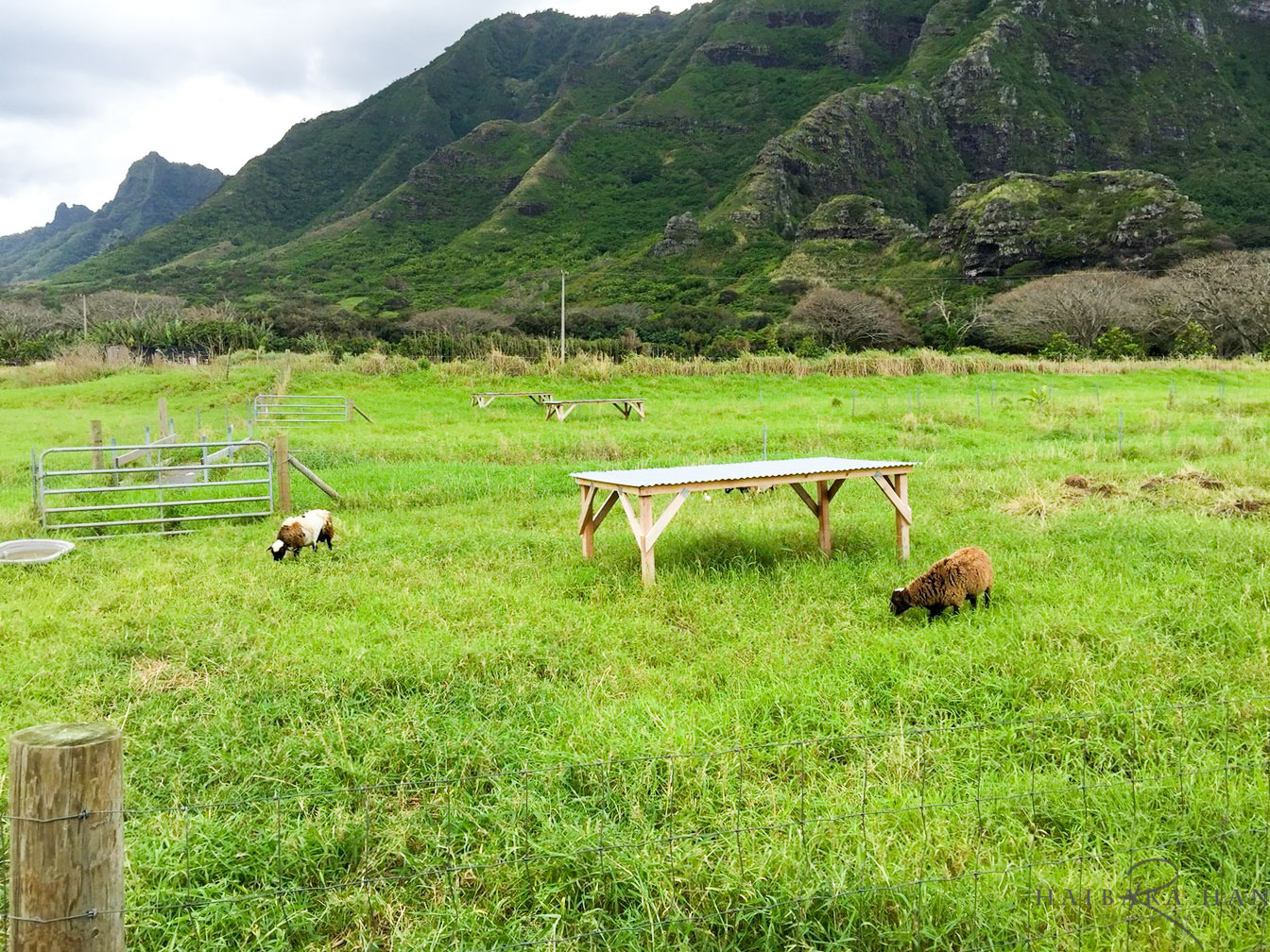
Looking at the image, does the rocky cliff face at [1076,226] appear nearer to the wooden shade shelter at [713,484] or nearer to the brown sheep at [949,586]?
the wooden shade shelter at [713,484]

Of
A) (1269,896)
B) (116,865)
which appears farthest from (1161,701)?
(116,865)

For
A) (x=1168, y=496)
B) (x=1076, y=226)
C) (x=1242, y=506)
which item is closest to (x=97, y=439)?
(x=1168, y=496)

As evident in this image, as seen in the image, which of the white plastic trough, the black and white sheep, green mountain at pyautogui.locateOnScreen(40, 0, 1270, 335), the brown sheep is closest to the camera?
the brown sheep

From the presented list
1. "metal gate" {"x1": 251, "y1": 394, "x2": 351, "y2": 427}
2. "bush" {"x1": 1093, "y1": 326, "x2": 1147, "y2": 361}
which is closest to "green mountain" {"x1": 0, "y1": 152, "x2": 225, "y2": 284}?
"metal gate" {"x1": 251, "y1": 394, "x2": 351, "y2": 427}

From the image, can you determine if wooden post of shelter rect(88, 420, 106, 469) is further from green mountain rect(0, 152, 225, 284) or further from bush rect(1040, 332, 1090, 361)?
green mountain rect(0, 152, 225, 284)

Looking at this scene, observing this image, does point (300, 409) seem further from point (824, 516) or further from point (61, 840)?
point (61, 840)

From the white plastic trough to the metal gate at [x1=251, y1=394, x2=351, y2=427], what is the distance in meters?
13.6

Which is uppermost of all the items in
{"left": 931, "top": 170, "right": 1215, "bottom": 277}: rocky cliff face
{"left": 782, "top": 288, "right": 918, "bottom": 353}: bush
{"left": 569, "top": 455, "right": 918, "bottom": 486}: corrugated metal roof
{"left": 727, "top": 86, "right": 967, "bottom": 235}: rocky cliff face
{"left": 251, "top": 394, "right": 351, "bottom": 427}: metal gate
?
{"left": 727, "top": 86, "right": 967, "bottom": 235}: rocky cliff face

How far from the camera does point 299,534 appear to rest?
338 inches

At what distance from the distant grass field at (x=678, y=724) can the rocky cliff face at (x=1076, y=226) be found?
69564 mm

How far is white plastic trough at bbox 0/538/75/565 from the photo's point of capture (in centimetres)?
870

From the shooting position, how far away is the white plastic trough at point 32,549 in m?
8.70

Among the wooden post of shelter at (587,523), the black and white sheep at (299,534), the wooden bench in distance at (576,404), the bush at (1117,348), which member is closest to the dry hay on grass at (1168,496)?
the wooden post of shelter at (587,523)

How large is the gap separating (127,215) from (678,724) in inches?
8276
